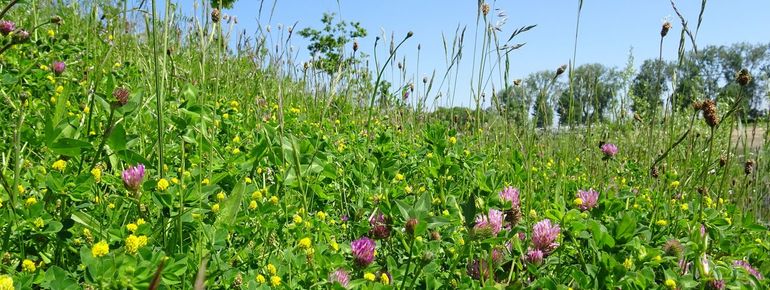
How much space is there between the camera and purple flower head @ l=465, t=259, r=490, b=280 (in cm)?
134

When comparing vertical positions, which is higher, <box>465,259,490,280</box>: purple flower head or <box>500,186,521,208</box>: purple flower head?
<box>500,186,521,208</box>: purple flower head

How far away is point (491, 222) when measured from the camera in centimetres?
125

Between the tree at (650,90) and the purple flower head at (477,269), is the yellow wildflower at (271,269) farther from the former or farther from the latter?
the tree at (650,90)

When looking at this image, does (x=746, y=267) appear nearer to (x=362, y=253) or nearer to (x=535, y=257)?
(x=535, y=257)

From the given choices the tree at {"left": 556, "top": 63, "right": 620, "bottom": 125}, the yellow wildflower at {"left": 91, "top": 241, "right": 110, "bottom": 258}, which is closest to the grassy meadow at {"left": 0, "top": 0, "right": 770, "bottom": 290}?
the yellow wildflower at {"left": 91, "top": 241, "right": 110, "bottom": 258}

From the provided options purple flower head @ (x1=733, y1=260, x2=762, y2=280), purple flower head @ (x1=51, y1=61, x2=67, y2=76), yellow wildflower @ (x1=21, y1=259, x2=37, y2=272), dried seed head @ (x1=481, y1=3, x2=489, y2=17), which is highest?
dried seed head @ (x1=481, y1=3, x2=489, y2=17)

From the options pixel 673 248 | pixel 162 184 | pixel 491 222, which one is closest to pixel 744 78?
pixel 673 248

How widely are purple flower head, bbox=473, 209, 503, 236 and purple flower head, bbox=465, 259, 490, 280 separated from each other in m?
0.09

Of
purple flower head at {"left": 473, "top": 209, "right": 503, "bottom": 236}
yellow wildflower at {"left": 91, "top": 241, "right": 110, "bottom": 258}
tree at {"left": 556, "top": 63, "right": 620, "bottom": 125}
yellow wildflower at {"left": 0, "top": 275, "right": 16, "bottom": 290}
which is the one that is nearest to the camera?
yellow wildflower at {"left": 0, "top": 275, "right": 16, "bottom": 290}

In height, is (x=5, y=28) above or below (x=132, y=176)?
above

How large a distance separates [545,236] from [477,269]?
0.19m

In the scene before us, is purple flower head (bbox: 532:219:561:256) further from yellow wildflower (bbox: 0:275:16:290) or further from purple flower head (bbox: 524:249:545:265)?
yellow wildflower (bbox: 0:275:16:290)

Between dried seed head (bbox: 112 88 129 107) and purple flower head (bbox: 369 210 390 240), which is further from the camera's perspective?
purple flower head (bbox: 369 210 390 240)

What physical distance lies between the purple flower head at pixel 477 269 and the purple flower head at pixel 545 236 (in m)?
0.15
